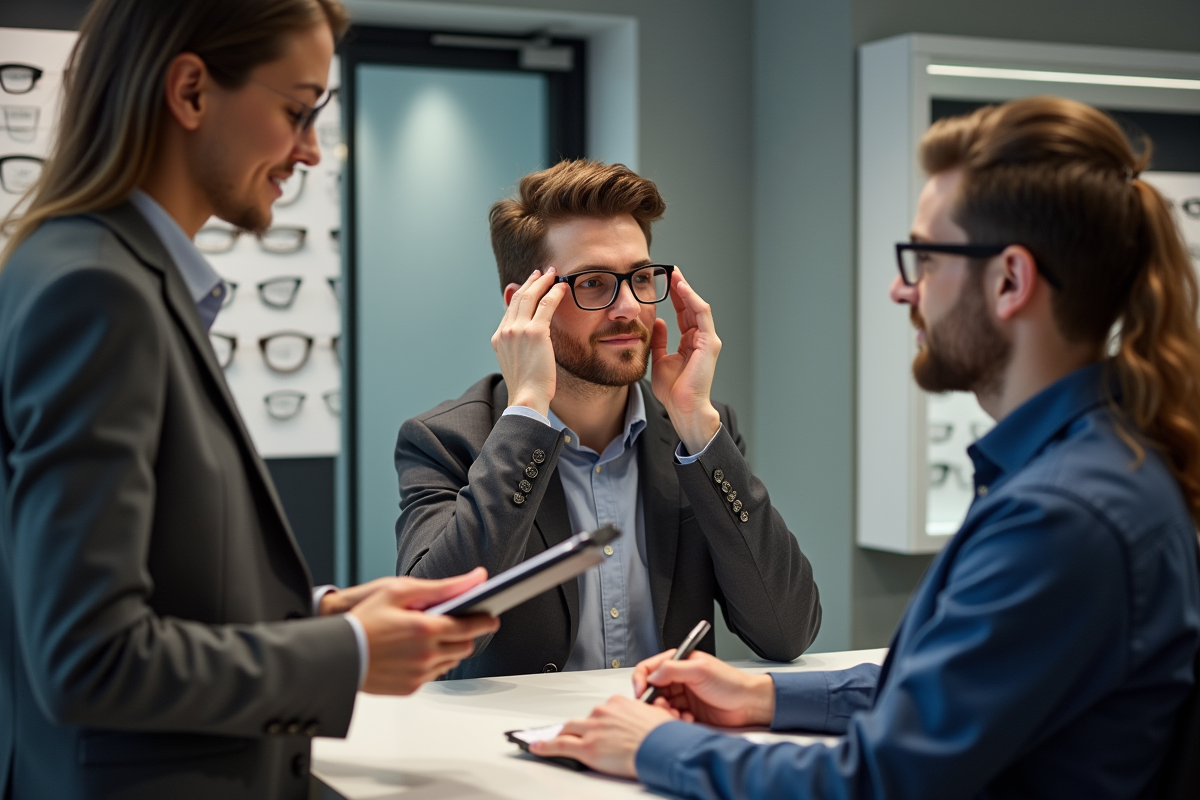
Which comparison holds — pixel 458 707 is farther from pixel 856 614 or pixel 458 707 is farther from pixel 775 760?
pixel 856 614

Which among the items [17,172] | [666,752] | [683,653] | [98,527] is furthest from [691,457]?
[17,172]

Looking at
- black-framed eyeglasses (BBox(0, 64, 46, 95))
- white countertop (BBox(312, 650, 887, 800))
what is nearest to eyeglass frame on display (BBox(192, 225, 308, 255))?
black-framed eyeglasses (BBox(0, 64, 46, 95))

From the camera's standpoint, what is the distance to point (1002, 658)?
3.78 feet

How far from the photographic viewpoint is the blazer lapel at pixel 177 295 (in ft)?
4.11

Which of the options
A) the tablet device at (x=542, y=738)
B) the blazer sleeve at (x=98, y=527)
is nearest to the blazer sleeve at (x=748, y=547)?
the tablet device at (x=542, y=738)

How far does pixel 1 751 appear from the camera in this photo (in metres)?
1.27

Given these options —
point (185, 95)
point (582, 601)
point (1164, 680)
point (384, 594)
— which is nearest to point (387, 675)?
point (384, 594)

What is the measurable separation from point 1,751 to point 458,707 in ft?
2.24

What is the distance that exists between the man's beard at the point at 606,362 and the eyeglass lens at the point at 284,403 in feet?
6.66

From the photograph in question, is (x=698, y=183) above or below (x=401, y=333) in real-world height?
above

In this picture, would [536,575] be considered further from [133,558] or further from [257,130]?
[257,130]

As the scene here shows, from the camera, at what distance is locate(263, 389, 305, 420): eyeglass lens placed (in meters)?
4.10

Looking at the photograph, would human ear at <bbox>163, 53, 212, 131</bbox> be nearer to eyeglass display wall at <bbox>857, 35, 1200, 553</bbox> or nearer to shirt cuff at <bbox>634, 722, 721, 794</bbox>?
shirt cuff at <bbox>634, 722, 721, 794</bbox>

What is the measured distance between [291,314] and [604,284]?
80.6 inches
